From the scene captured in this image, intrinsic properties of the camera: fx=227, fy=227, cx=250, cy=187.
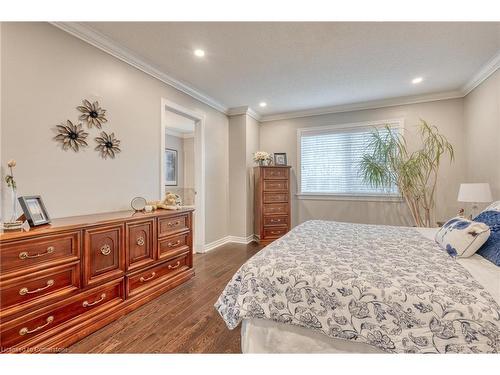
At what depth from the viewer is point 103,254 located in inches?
73.0

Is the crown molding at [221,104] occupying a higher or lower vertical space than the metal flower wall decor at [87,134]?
higher

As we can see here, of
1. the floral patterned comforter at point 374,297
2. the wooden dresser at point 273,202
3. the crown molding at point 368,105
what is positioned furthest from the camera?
the wooden dresser at point 273,202

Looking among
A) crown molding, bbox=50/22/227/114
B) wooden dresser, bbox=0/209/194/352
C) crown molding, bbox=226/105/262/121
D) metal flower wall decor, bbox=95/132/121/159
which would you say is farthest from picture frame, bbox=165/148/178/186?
wooden dresser, bbox=0/209/194/352

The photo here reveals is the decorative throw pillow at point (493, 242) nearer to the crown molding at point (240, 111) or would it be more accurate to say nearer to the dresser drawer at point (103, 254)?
the dresser drawer at point (103, 254)

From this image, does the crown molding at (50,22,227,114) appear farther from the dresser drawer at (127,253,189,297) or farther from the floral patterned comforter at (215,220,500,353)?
the floral patterned comforter at (215,220,500,353)

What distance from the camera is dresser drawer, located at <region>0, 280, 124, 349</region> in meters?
1.38

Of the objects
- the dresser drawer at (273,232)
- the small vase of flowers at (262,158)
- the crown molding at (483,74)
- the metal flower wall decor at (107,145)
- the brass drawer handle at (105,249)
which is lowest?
the dresser drawer at (273,232)

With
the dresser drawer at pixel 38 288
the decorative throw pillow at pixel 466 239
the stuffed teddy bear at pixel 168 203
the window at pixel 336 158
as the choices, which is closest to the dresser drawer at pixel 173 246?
the stuffed teddy bear at pixel 168 203

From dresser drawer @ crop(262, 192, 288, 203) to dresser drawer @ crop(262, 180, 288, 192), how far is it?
0.10 metres

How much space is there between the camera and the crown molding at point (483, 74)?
2.62 meters

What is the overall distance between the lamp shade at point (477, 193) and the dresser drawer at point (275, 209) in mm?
2581

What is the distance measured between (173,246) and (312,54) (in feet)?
8.82

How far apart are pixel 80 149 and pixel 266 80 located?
2.42m

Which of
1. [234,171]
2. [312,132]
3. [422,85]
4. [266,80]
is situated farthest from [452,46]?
[234,171]
